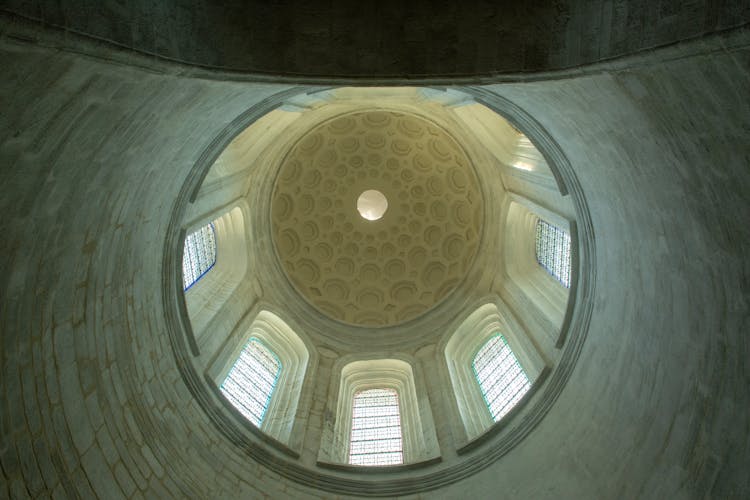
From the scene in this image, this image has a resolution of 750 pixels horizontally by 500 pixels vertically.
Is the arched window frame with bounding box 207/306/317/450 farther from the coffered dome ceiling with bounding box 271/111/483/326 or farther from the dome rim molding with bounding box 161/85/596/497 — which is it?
the coffered dome ceiling with bounding box 271/111/483/326

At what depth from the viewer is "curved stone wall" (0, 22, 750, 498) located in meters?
4.17

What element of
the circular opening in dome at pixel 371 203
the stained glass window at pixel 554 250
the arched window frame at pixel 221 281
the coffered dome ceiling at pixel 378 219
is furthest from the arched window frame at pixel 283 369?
the stained glass window at pixel 554 250

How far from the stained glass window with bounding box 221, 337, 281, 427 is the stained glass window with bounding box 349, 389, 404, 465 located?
2257 millimetres

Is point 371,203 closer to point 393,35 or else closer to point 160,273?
point 160,273

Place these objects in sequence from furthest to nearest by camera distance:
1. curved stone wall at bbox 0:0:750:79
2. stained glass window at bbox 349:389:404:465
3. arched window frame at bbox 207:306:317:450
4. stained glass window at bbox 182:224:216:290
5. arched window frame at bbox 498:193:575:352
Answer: stained glass window at bbox 349:389:404:465 → stained glass window at bbox 182:224:216:290 → arched window frame at bbox 207:306:317:450 → arched window frame at bbox 498:193:575:352 → curved stone wall at bbox 0:0:750:79

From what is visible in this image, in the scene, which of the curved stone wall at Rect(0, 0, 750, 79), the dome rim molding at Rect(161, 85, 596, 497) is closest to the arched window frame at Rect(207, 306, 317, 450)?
the dome rim molding at Rect(161, 85, 596, 497)

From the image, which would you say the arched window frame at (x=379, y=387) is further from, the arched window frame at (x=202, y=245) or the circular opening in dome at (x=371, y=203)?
the circular opening in dome at (x=371, y=203)

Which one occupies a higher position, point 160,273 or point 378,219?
point 378,219

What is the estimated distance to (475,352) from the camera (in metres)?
14.2

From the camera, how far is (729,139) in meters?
4.16

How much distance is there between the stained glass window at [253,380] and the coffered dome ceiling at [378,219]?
3.64 m

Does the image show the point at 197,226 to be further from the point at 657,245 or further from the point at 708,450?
the point at 708,450

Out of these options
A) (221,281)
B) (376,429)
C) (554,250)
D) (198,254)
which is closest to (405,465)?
(376,429)

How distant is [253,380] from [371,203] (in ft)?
29.7
